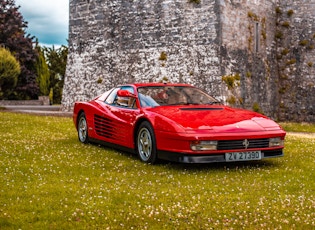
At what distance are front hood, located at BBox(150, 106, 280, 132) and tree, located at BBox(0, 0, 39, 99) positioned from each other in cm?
2975

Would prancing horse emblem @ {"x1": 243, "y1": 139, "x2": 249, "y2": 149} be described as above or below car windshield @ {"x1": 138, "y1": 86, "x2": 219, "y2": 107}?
below

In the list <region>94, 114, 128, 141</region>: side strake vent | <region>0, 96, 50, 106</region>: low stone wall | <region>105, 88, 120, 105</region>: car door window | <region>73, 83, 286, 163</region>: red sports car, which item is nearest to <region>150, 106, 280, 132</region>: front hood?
<region>73, 83, 286, 163</region>: red sports car

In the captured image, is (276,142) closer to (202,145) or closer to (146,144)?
(202,145)

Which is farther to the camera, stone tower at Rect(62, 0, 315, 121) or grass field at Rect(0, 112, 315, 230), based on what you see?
stone tower at Rect(62, 0, 315, 121)

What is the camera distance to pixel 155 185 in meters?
6.34

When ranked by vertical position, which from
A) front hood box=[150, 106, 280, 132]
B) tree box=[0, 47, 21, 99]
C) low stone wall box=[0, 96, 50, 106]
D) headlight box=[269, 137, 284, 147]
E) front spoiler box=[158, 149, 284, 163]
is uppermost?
tree box=[0, 47, 21, 99]

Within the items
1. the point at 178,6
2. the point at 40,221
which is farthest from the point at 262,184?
the point at 178,6

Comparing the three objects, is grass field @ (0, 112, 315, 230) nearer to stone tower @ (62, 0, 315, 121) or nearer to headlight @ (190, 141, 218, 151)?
headlight @ (190, 141, 218, 151)

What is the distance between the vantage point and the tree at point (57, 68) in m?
40.2

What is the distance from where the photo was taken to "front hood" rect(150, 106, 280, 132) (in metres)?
7.31

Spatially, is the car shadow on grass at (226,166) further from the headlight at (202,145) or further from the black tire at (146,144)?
the headlight at (202,145)

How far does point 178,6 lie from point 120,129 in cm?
1074

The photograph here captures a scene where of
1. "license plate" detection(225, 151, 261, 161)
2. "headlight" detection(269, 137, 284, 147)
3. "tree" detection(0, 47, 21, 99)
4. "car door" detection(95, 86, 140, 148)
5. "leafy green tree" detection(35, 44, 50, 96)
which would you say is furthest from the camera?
"leafy green tree" detection(35, 44, 50, 96)

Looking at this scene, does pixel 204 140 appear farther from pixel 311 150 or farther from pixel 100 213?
pixel 311 150
